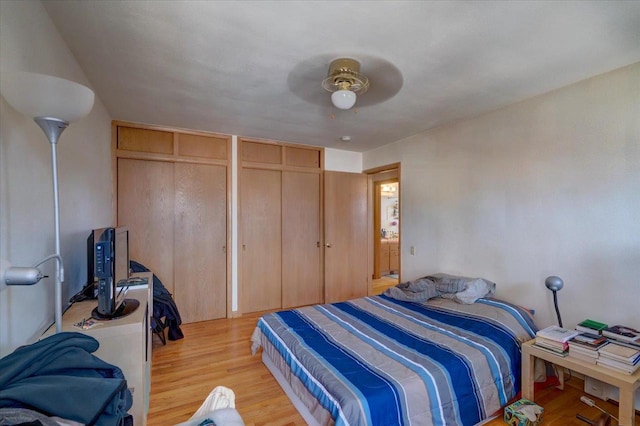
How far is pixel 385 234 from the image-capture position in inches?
306

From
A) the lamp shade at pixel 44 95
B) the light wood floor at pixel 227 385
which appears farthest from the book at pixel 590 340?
the lamp shade at pixel 44 95

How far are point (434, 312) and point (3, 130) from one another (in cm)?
308

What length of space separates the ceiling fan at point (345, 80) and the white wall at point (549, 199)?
1696mm

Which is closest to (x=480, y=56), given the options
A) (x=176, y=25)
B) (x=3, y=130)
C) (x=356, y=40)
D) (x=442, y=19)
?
(x=442, y=19)

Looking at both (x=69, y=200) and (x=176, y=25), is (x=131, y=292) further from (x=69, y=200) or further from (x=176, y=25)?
(x=176, y=25)

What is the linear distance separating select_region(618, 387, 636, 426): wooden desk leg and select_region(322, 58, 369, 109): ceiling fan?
7.88 feet

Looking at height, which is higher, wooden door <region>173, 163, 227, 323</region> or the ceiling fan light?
the ceiling fan light

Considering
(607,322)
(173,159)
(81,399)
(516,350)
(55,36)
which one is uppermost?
(55,36)

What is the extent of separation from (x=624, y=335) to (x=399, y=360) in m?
1.49

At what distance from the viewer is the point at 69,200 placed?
182 cm

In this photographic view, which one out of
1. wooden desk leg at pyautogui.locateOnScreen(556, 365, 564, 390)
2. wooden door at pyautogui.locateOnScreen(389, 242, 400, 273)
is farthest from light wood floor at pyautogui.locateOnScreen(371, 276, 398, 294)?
wooden desk leg at pyautogui.locateOnScreen(556, 365, 564, 390)

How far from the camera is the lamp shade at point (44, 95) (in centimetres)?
90

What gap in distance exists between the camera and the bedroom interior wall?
1.10 meters

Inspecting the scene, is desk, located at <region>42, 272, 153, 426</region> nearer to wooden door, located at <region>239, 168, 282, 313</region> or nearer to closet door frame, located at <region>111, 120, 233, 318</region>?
closet door frame, located at <region>111, 120, 233, 318</region>
